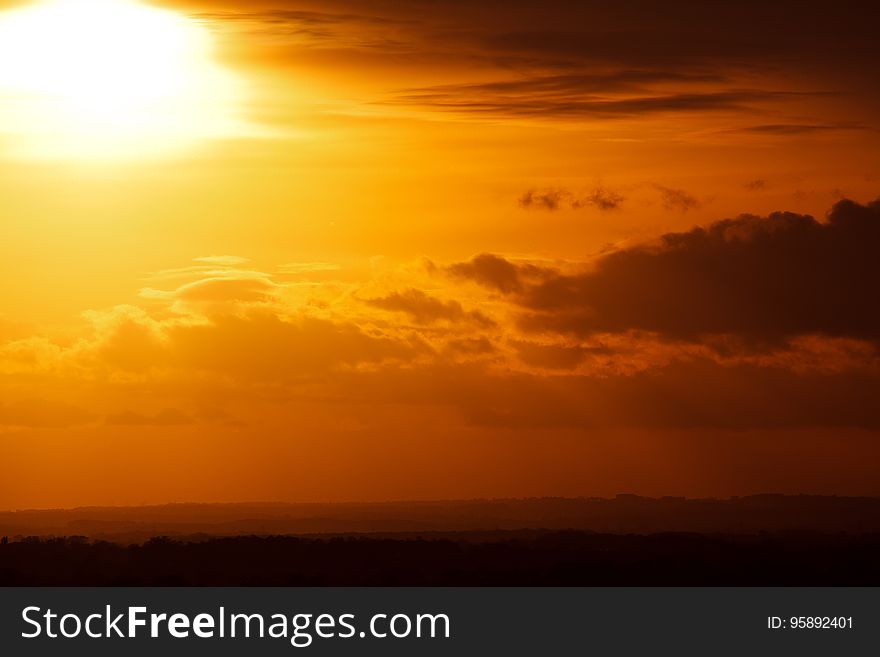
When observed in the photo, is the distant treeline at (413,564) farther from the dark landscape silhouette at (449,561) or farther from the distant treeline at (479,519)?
the distant treeline at (479,519)

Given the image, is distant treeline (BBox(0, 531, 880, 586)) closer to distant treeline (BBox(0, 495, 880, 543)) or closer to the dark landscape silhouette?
the dark landscape silhouette

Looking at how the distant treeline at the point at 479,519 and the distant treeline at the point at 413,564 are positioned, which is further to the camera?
the distant treeline at the point at 479,519

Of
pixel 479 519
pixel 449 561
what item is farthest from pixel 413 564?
pixel 479 519

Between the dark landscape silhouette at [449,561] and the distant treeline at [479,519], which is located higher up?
the distant treeline at [479,519]

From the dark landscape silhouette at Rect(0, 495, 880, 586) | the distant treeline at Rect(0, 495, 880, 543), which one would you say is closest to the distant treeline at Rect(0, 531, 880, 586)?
the dark landscape silhouette at Rect(0, 495, 880, 586)

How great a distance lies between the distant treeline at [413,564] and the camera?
5719cm

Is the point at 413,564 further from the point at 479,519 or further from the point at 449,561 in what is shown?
the point at 479,519

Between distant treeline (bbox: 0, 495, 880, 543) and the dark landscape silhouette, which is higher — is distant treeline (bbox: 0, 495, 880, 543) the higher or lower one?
the higher one

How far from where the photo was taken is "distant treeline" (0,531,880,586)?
57188 millimetres

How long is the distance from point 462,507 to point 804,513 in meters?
46.2

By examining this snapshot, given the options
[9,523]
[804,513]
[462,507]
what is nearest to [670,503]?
[462,507]

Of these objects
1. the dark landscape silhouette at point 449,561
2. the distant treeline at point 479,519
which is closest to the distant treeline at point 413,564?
the dark landscape silhouette at point 449,561

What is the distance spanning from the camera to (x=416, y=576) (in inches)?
2292
